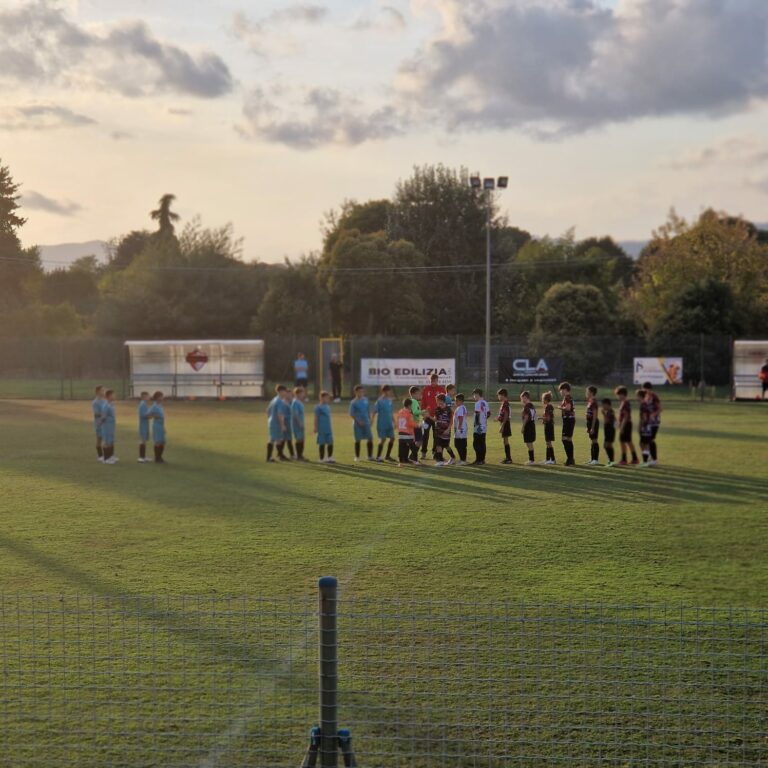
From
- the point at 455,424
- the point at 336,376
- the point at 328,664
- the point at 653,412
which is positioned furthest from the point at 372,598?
the point at 336,376

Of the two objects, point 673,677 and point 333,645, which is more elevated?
point 333,645

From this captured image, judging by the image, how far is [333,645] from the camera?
4.30 m

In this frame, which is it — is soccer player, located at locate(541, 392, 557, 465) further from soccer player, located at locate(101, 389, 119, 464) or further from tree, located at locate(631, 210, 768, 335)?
tree, located at locate(631, 210, 768, 335)

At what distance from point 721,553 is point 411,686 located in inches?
228

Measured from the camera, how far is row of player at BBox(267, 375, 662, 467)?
18636mm

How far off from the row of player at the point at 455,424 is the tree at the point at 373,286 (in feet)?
114

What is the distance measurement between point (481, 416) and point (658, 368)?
76.0 ft

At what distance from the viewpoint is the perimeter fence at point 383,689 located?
5.66 meters

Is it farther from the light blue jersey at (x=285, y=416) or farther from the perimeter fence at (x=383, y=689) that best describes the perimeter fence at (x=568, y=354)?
the perimeter fence at (x=383, y=689)

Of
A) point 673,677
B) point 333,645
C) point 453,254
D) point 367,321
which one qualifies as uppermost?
point 453,254

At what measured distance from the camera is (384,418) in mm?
20281

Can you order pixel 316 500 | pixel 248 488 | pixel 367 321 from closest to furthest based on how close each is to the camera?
pixel 316 500
pixel 248 488
pixel 367 321

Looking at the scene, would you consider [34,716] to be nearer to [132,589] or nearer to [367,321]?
[132,589]

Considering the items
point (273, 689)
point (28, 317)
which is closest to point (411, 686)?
point (273, 689)
